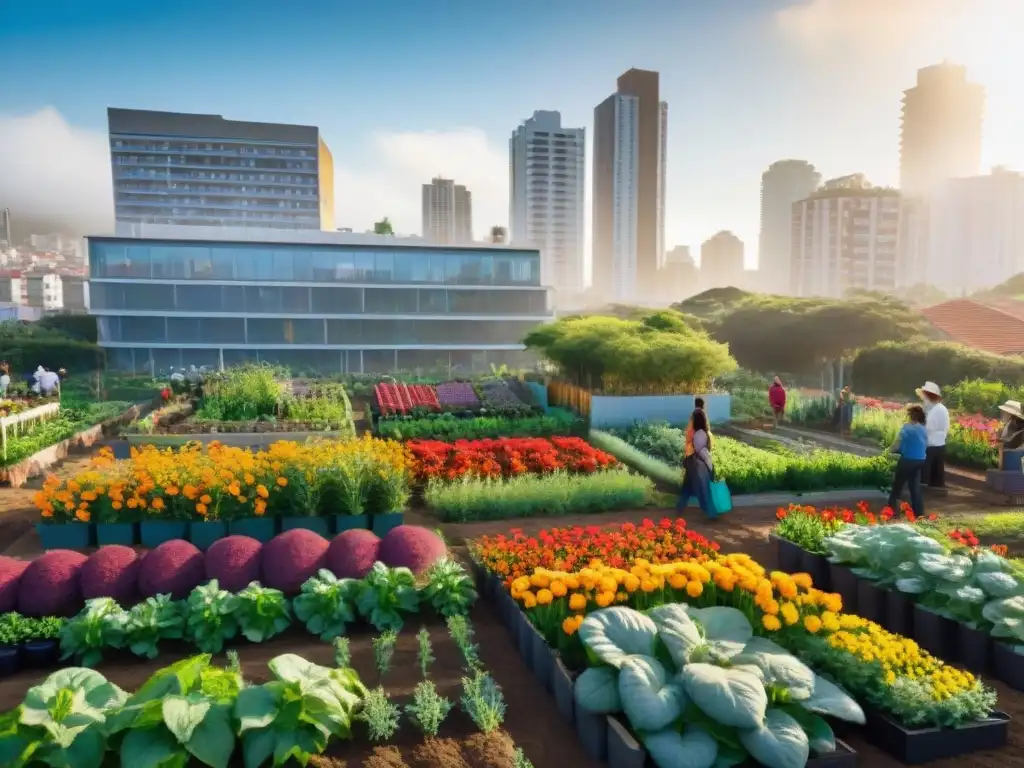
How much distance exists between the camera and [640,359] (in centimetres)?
1808

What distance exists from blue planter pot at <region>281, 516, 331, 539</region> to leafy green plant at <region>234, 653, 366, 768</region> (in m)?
4.30

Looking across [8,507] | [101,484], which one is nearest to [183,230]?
[8,507]

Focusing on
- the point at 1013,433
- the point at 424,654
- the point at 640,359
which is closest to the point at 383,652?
the point at 424,654

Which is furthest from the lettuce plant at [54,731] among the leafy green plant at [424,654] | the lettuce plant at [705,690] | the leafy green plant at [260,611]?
the lettuce plant at [705,690]

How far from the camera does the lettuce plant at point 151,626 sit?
18.5 feet

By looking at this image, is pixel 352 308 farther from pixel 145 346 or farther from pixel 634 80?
pixel 634 80

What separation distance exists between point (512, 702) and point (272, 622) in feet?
6.86

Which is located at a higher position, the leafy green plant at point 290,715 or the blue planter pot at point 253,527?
the leafy green plant at point 290,715

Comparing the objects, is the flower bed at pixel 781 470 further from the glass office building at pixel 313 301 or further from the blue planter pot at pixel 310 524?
the glass office building at pixel 313 301

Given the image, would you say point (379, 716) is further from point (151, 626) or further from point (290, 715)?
point (151, 626)

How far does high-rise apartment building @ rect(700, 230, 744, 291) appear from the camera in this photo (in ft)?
550

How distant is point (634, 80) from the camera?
4970 inches

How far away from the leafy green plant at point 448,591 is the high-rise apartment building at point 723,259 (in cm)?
16746

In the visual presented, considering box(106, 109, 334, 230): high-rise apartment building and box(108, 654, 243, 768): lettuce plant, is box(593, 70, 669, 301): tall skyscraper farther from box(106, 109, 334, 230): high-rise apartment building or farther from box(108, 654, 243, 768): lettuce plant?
box(108, 654, 243, 768): lettuce plant
